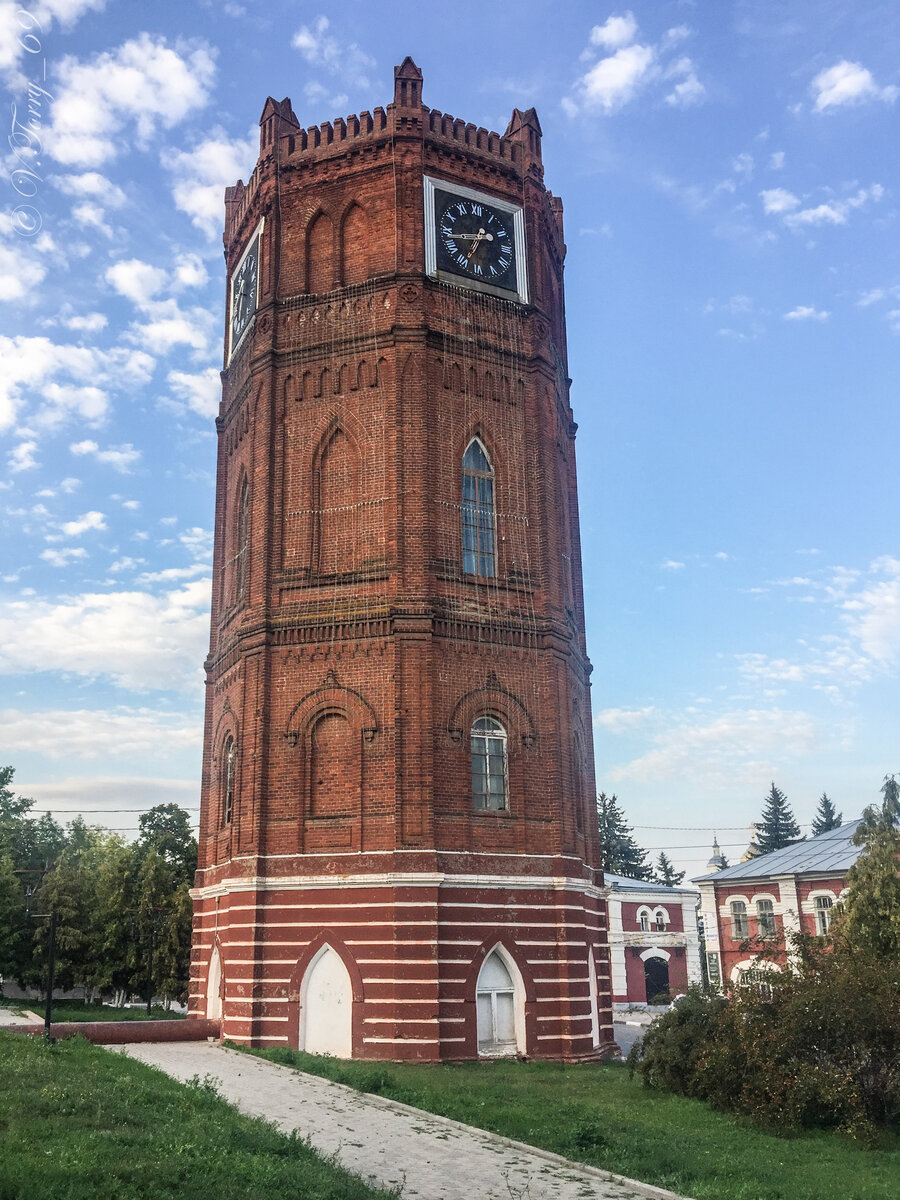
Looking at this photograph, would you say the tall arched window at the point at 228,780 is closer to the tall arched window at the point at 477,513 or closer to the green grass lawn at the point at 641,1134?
the tall arched window at the point at 477,513

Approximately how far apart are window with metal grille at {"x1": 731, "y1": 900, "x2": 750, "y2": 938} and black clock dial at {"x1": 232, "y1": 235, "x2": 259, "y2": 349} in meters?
30.5

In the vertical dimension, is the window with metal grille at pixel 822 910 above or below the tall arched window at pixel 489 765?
below

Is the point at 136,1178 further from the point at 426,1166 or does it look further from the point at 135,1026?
the point at 135,1026

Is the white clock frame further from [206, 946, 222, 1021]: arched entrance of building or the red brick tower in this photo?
[206, 946, 222, 1021]: arched entrance of building

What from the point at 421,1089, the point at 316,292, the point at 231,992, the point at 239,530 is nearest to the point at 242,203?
the point at 316,292

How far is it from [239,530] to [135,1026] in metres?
11.9

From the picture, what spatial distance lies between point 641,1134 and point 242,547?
17851 mm

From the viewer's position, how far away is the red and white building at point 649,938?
50.6m

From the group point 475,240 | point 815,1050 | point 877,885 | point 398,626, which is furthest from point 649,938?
point 815,1050

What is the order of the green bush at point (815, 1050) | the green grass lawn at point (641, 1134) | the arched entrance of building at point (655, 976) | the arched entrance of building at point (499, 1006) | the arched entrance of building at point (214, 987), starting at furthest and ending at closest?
the arched entrance of building at point (655, 976) < the arched entrance of building at point (214, 987) < the arched entrance of building at point (499, 1006) < the green bush at point (815, 1050) < the green grass lawn at point (641, 1134)

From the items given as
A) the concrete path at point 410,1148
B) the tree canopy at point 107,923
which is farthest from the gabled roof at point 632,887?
the concrete path at point 410,1148

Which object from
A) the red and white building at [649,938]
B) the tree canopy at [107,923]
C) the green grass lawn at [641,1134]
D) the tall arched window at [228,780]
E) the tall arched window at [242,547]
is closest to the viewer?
the green grass lawn at [641,1134]

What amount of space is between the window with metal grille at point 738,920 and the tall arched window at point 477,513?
2618 centimetres

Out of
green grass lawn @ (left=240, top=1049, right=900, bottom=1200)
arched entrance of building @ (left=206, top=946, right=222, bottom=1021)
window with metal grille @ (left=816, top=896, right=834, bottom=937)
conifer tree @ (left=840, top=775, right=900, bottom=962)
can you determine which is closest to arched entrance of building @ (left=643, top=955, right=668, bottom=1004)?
window with metal grille @ (left=816, top=896, right=834, bottom=937)
